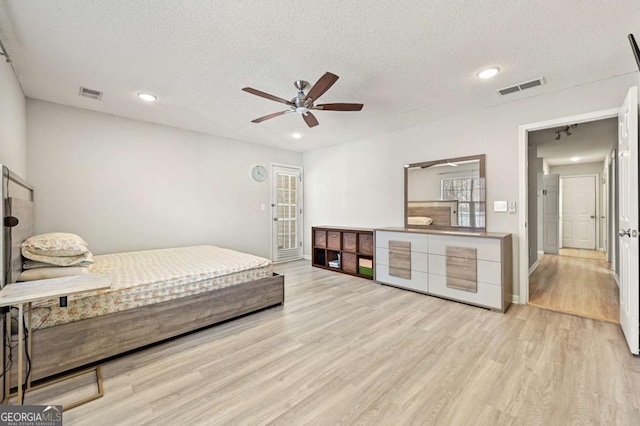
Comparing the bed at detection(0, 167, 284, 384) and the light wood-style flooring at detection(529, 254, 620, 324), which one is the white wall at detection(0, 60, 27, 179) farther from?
the light wood-style flooring at detection(529, 254, 620, 324)

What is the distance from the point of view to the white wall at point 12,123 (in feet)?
7.50

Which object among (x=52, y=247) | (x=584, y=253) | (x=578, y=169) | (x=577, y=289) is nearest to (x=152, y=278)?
(x=52, y=247)

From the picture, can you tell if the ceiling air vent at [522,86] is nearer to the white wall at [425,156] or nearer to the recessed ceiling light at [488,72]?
the white wall at [425,156]

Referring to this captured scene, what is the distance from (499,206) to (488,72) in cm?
166

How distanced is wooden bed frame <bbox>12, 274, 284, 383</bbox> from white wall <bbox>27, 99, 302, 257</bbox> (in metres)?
2.13

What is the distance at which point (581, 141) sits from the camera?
498cm

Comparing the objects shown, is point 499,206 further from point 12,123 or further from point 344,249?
point 12,123

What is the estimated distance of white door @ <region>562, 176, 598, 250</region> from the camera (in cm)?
718

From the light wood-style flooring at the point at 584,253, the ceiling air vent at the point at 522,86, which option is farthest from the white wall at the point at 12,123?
the light wood-style flooring at the point at 584,253

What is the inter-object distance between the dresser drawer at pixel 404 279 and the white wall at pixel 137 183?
97.1 inches

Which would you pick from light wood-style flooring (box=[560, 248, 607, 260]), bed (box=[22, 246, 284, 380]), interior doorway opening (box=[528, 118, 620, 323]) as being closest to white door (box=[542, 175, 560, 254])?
interior doorway opening (box=[528, 118, 620, 323])

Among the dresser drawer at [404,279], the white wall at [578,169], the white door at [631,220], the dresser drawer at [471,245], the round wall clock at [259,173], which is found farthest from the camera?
the white wall at [578,169]

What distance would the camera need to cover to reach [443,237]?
11.5 feet

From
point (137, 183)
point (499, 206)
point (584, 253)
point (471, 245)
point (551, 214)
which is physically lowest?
point (584, 253)
